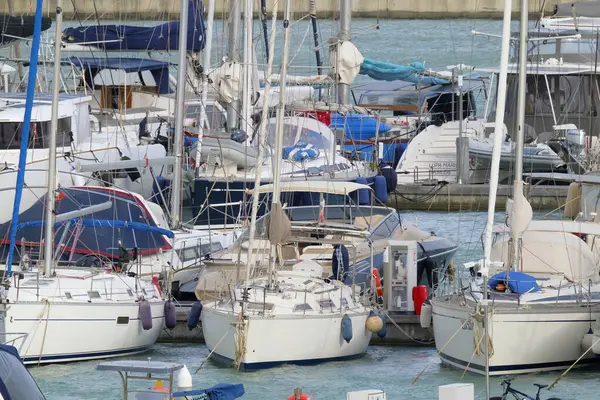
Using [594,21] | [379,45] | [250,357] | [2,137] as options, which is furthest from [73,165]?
[379,45]

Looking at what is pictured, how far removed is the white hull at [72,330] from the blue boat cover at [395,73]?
29012mm

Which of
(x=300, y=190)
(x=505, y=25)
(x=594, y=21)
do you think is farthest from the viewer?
(x=594, y=21)

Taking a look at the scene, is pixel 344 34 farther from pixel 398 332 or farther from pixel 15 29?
pixel 398 332

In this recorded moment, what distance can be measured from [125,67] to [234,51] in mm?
7278

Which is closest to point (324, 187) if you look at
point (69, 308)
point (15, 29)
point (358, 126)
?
point (69, 308)

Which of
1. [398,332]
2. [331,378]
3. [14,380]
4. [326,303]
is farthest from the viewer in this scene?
[398,332]

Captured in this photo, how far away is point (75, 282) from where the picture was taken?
23.5 m

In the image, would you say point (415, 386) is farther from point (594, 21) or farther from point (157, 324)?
point (594, 21)

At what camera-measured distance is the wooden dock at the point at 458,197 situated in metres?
39.8

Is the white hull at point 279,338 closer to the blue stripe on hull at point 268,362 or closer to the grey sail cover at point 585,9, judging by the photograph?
the blue stripe on hull at point 268,362

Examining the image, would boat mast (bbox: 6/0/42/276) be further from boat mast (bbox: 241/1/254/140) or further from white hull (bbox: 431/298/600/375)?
boat mast (bbox: 241/1/254/140)

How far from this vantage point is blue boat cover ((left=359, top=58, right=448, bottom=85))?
52.1 meters

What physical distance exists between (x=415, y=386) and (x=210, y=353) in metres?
2.95

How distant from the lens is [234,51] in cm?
3481
